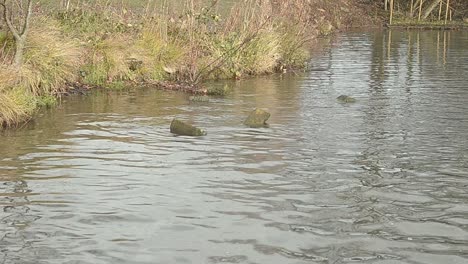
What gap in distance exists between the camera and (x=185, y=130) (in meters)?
13.2

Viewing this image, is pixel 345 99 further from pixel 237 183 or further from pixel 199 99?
pixel 237 183

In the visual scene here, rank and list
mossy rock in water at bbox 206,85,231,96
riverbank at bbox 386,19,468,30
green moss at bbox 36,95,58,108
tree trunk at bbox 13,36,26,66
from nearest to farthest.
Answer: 1. tree trunk at bbox 13,36,26,66
2. green moss at bbox 36,95,58,108
3. mossy rock in water at bbox 206,85,231,96
4. riverbank at bbox 386,19,468,30

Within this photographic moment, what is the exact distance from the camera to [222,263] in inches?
276

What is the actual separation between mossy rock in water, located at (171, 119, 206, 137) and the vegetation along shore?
2.80m

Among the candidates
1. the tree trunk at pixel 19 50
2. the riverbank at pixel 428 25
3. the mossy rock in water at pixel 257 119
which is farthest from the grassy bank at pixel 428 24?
the tree trunk at pixel 19 50

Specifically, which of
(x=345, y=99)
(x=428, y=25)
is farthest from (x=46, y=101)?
(x=428, y=25)

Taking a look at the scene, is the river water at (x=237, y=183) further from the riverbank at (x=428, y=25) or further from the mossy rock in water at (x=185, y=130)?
the riverbank at (x=428, y=25)

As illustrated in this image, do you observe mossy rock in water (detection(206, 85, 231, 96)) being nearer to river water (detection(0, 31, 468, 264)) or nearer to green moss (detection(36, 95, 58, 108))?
river water (detection(0, 31, 468, 264))

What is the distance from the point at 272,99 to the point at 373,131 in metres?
4.53

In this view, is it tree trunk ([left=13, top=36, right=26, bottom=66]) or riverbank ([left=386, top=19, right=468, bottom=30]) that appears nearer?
tree trunk ([left=13, top=36, right=26, bottom=66])

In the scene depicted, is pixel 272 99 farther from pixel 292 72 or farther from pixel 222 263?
pixel 222 263

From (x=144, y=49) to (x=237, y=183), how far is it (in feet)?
34.3

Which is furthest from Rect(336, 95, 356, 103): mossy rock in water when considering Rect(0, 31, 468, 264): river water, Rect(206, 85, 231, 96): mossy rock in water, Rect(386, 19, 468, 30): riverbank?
Rect(386, 19, 468, 30): riverbank

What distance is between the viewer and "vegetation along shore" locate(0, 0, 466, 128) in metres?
15.6
